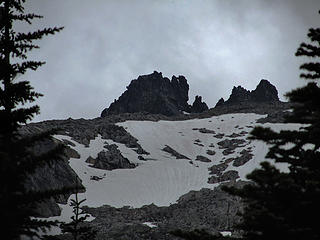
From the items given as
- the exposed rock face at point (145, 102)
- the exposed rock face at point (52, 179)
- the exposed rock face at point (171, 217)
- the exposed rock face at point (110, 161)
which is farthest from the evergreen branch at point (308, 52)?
the exposed rock face at point (145, 102)

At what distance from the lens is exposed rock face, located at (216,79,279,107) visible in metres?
188

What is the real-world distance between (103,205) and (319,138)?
222ft

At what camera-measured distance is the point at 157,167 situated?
9175cm

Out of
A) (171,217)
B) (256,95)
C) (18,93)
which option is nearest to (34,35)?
(18,93)

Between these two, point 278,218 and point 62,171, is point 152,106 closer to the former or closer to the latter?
point 62,171

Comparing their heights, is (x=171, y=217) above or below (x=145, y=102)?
below

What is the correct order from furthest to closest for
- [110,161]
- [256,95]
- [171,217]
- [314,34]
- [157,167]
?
[256,95], [157,167], [110,161], [171,217], [314,34]

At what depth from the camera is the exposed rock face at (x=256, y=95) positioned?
18788cm

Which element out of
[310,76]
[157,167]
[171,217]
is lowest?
[171,217]

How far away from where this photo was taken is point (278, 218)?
6.14 meters

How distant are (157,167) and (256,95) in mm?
112455

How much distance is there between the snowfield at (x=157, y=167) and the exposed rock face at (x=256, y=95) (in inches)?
2555

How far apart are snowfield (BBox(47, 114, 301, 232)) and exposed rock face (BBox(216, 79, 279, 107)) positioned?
6491 centimetres

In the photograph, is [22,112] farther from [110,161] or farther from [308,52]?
[110,161]
